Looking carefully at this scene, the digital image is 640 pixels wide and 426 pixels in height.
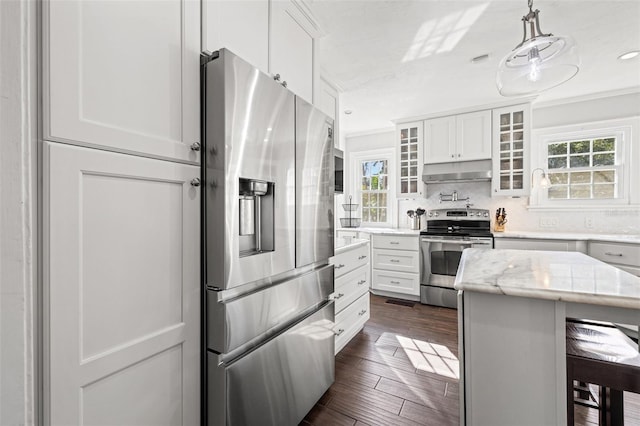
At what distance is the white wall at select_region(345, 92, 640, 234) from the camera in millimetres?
3213

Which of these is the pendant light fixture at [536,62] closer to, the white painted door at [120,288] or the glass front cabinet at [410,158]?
the white painted door at [120,288]

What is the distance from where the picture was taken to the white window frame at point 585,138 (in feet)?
10.6

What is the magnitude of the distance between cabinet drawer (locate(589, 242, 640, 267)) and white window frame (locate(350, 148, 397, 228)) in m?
2.34

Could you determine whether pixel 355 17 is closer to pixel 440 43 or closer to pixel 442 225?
pixel 440 43

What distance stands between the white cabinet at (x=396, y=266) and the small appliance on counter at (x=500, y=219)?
104 cm

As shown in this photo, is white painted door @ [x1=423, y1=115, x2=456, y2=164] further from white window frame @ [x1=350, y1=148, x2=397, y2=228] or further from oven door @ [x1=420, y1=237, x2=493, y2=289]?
oven door @ [x1=420, y1=237, x2=493, y2=289]

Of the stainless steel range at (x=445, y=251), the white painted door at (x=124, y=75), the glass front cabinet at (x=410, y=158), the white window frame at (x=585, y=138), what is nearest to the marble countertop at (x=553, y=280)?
the white painted door at (x=124, y=75)

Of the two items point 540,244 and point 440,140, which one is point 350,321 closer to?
point 540,244

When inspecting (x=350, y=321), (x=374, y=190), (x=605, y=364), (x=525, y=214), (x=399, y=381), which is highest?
(x=374, y=190)

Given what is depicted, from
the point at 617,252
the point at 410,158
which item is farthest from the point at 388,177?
the point at 617,252

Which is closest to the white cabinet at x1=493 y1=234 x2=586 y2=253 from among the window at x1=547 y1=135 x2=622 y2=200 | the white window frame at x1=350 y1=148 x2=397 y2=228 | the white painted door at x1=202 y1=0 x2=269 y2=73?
the window at x1=547 y1=135 x2=622 y2=200

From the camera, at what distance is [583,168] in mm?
3459

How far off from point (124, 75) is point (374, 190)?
4244mm

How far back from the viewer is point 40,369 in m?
0.75
